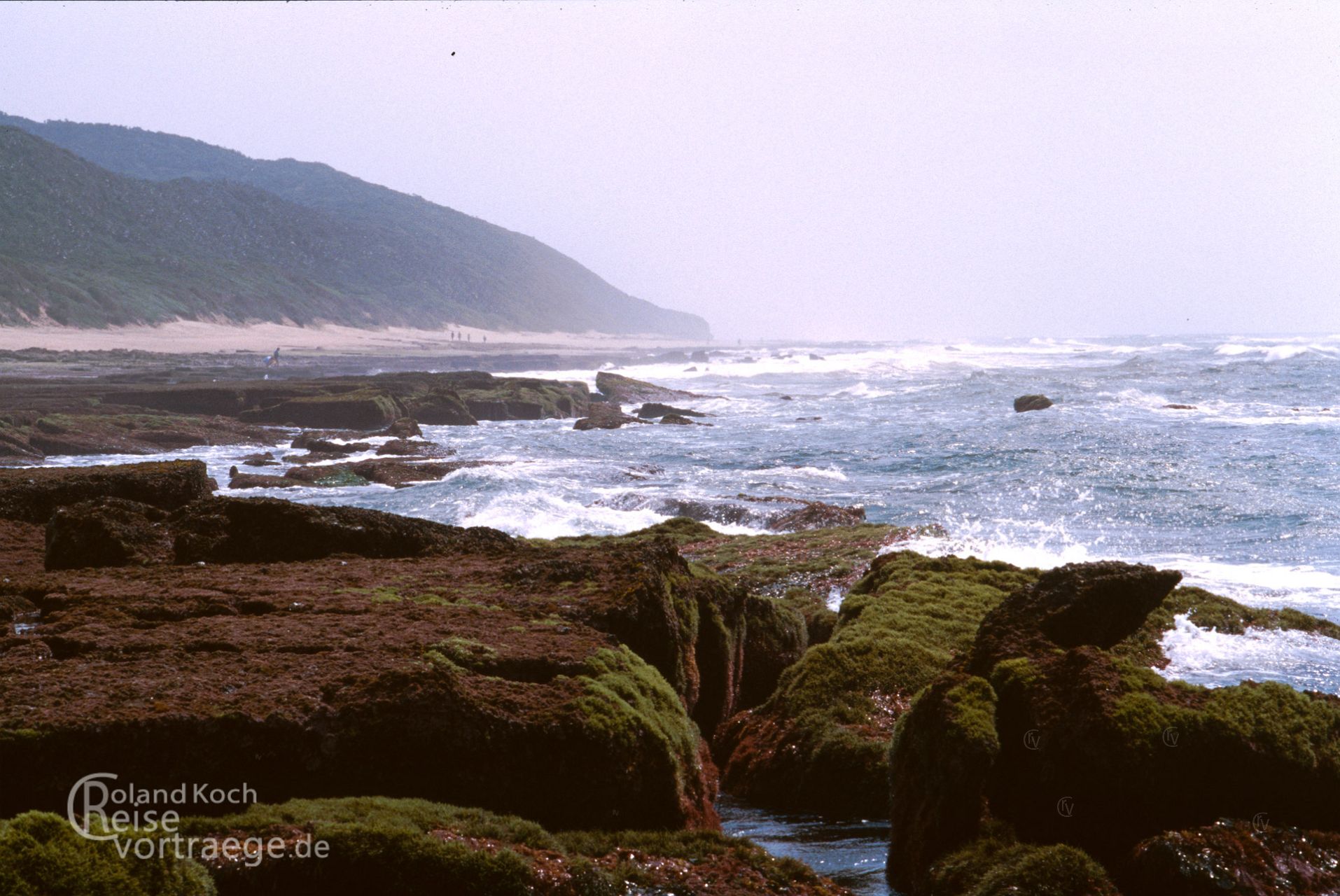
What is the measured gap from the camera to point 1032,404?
42.0 metres

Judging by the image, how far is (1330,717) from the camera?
5.45m

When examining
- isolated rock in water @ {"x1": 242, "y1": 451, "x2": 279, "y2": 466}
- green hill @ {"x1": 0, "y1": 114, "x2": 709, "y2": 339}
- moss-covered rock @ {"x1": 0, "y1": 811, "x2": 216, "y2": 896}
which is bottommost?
isolated rock in water @ {"x1": 242, "y1": 451, "x2": 279, "y2": 466}

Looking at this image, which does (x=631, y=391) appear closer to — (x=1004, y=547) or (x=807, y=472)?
(x=807, y=472)

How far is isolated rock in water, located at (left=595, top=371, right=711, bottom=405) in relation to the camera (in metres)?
53.5

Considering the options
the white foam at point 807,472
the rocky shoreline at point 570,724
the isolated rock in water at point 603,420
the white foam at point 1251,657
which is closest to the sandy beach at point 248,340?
the isolated rock in water at point 603,420

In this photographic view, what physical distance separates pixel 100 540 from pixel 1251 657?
9973mm

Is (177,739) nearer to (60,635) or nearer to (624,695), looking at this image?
(60,635)

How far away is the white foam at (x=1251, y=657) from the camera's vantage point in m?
→ 8.89

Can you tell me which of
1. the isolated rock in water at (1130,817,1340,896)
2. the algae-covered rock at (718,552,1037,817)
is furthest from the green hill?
the isolated rock in water at (1130,817,1340,896)

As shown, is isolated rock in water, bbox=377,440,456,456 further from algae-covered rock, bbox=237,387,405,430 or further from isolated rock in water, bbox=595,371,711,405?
isolated rock in water, bbox=595,371,711,405

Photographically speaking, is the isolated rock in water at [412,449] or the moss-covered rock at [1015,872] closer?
the moss-covered rock at [1015,872]

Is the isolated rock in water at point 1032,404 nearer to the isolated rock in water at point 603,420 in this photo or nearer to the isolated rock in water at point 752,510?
the isolated rock in water at point 603,420

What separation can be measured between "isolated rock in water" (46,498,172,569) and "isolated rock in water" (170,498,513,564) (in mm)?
207

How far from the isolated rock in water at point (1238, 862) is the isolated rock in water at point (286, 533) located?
5.85 metres
